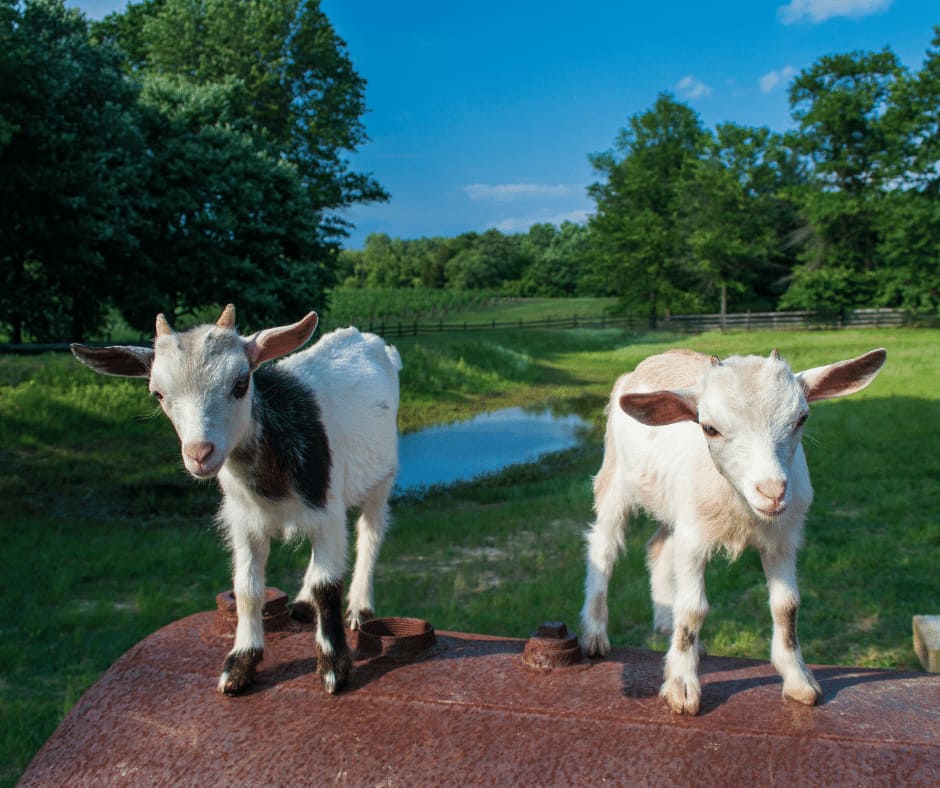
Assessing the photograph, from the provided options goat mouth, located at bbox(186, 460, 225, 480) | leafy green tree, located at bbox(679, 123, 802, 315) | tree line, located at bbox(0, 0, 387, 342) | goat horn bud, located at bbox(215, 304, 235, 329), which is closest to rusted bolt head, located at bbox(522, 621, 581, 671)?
goat mouth, located at bbox(186, 460, 225, 480)

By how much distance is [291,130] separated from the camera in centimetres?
3050

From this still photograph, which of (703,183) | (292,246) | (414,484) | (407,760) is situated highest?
(703,183)

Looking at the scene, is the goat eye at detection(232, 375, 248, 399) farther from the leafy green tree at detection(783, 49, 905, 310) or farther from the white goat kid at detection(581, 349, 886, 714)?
the leafy green tree at detection(783, 49, 905, 310)

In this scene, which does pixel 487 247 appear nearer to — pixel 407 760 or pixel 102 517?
pixel 102 517

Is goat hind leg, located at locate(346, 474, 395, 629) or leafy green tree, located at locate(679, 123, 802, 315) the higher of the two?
leafy green tree, located at locate(679, 123, 802, 315)

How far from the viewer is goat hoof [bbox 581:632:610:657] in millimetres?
3697

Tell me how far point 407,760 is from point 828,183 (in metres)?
50.7

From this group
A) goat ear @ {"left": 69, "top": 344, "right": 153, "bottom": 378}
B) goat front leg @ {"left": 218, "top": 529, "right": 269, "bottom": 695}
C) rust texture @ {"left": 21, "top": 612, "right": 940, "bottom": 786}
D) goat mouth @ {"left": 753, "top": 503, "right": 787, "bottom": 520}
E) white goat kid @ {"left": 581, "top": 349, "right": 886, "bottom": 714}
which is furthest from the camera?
goat front leg @ {"left": 218, "top": 529, "right": 269, "bottom": 695}

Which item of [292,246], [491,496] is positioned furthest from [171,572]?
[292,246]

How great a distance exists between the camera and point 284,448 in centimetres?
333

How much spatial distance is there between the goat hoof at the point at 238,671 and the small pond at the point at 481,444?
440 inches

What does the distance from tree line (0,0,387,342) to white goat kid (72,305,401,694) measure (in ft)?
47.4

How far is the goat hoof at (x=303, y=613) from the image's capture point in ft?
13.3

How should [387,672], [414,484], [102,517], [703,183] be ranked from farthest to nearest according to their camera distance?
1. [703,183]
2. [414,484]
3. [102,517]
4. [387,672]
